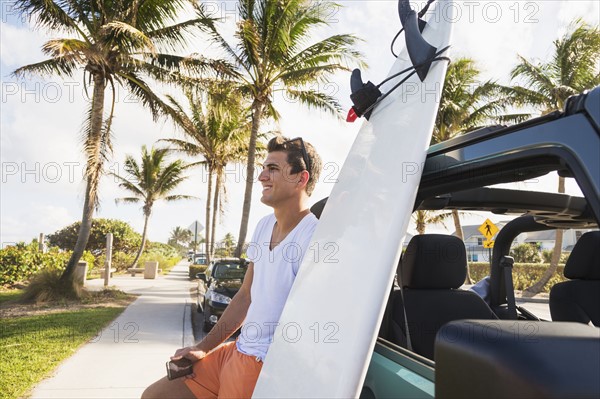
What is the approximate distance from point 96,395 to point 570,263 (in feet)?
15.1

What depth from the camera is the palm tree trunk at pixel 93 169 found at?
13.1m

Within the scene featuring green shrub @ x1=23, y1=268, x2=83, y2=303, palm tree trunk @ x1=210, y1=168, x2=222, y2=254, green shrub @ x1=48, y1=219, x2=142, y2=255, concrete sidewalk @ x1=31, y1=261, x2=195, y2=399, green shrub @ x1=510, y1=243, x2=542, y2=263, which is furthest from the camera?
green shrub @ x1=48, y1=219, x2=142, y2=255

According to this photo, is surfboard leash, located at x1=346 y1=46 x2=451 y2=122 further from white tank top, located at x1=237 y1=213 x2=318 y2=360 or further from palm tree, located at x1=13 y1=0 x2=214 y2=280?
palm tree, located at x1=13 y1=0 x2=214 y2=280

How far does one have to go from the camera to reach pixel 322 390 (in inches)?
45.1

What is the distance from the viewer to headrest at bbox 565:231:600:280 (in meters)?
2.25

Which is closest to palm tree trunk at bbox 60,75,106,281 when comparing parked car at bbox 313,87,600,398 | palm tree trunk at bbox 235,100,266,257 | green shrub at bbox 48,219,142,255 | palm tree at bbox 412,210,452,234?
palm tree trunk at bbox 235,100,266,257

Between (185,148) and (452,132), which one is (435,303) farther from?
(185,148)

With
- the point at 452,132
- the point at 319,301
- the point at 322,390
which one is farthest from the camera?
the point at 452,132

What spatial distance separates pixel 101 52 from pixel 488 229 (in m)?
12.7

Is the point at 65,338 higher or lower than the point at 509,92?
lower

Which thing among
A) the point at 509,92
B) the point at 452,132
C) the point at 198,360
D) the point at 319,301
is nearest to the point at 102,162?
the point at 198,360

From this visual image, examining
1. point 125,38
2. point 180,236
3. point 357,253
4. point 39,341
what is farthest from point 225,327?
point 180,236

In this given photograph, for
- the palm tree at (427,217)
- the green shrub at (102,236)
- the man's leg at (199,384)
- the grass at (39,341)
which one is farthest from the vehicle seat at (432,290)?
the green shrub at (102,236)

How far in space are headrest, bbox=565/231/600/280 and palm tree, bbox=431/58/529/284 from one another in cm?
1939
